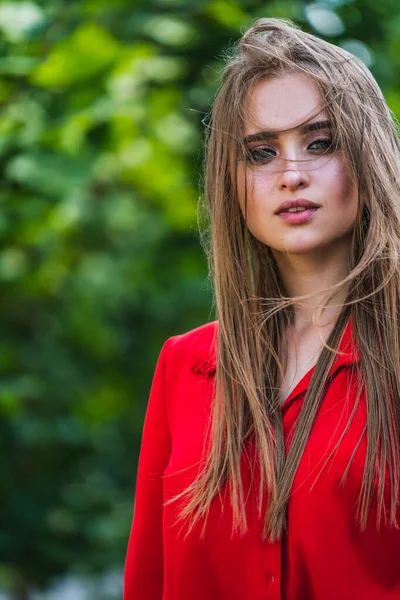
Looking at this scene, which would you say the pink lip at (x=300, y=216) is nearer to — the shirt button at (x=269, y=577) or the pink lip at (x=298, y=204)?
the pink lip at (x=298, y=204)

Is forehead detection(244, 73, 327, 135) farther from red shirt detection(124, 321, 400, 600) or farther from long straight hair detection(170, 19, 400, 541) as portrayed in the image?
red shirt detection(124, 321, 400, 600)

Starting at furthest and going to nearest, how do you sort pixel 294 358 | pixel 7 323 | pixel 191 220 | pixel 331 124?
1. pixel 7 323
2. pixel 191 220
3. pixel 294 358
4. pixel 331 124

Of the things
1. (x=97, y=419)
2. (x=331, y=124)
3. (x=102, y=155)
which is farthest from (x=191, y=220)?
(x=331, y=124)

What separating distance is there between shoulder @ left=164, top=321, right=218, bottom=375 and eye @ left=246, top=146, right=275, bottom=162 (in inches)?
16.3

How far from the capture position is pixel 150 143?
2881 mm

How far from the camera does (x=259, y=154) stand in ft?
6.27

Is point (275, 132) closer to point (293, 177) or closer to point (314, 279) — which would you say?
point (293, 177)

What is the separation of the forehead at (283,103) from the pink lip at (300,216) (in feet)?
0.56

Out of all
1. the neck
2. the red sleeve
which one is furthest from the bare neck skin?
the red sleeve

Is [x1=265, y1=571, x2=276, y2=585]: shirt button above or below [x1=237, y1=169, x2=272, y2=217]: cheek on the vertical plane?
below

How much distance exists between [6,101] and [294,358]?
1274 mm

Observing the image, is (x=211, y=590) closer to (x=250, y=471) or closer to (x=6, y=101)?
(x=250, y=471)

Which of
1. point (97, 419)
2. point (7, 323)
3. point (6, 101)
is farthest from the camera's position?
point (97, 419)

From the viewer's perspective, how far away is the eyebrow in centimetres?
184
